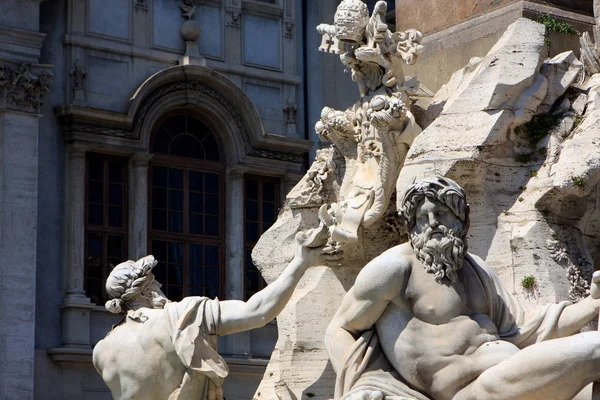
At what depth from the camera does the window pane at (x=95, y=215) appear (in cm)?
2127

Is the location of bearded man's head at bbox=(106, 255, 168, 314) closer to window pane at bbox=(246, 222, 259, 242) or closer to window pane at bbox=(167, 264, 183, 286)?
window pane at bbox=(167, 264, 183, 286)

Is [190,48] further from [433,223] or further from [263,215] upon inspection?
[433,223]

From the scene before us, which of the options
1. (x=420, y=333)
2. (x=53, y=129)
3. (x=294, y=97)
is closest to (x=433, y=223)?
(x=420, y=333)

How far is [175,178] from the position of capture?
872 inches

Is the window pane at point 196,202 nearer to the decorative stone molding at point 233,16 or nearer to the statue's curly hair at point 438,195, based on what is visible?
the decorative stone molding at point 233,16

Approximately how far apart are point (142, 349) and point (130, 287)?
1.17ft

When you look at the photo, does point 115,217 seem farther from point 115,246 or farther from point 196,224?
point 196,224

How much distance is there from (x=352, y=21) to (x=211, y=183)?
43.7 ft

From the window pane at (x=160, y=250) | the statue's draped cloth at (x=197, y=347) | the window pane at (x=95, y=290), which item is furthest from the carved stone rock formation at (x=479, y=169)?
the window pane at (x=160, y=250)

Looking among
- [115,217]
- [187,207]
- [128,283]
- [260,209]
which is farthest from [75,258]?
[128,283]

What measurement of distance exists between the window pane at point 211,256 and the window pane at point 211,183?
2.80 ft

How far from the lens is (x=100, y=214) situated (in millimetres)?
21391

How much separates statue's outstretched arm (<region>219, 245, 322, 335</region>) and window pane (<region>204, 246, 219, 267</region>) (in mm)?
13649

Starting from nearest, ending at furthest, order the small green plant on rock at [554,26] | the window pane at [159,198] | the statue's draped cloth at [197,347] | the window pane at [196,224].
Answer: the statue's draped cloth at [197,347] < the small green plant on rock at [554,26] < the window pane at [159,198] < the window pane at [196,224]
